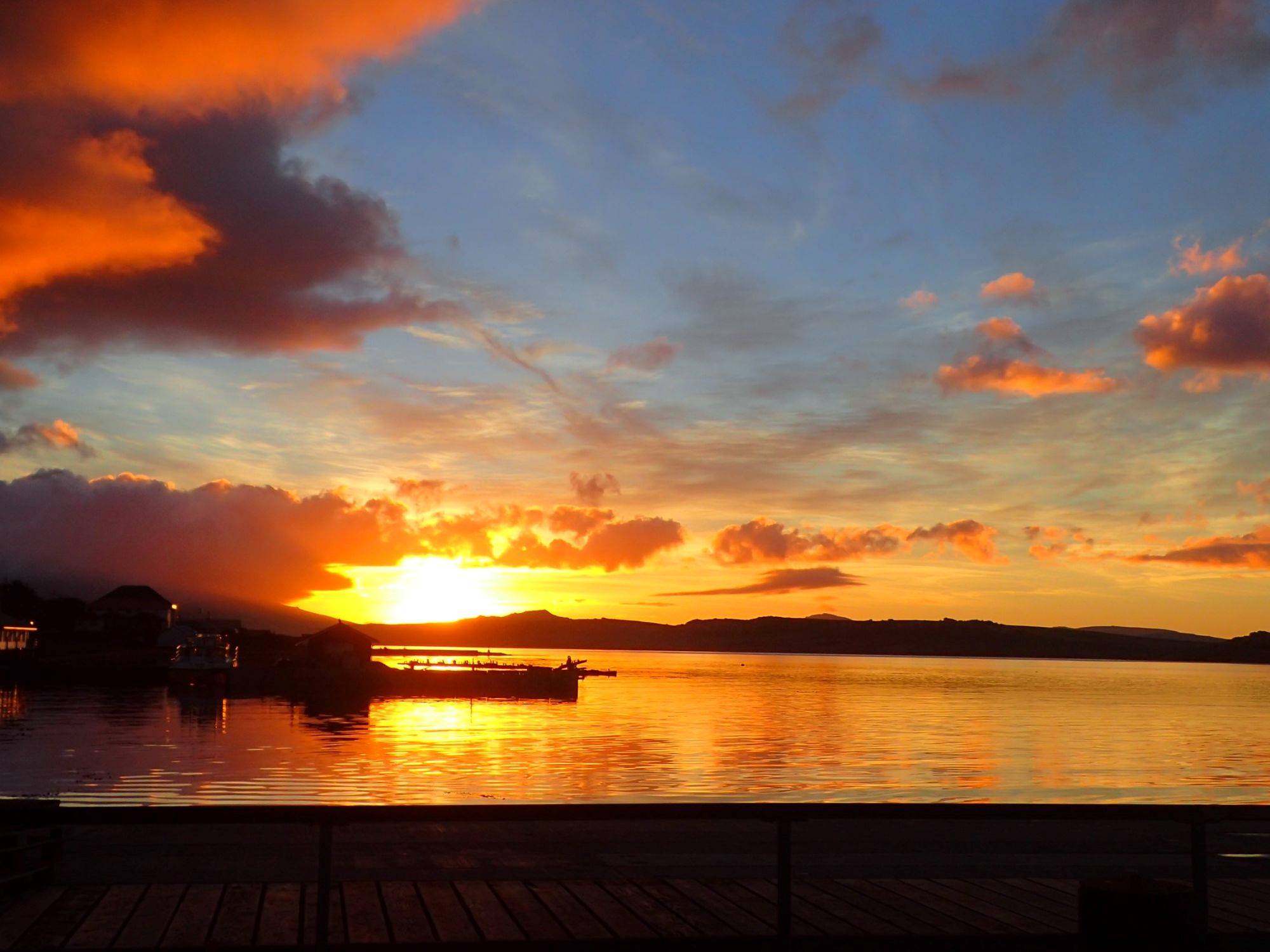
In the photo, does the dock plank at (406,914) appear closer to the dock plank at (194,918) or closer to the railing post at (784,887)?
the dock plank at (194,918)

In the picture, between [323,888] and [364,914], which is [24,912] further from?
[323,888]

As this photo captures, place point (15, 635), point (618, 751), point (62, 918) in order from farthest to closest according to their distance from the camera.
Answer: point (15, 635), point (618, 751), point (62, 918)

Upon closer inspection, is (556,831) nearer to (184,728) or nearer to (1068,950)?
(1068,950)

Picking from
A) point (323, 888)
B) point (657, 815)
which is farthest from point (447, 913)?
point (657, 815)

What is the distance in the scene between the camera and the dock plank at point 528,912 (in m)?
9.01

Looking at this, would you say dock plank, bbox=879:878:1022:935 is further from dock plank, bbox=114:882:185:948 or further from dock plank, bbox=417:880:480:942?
dock plank, bbox=114:882:185:948

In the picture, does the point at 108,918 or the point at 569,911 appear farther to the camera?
the point at 569,911

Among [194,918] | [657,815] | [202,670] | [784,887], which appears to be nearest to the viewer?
[657,815]

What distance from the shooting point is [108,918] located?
9.07 meters

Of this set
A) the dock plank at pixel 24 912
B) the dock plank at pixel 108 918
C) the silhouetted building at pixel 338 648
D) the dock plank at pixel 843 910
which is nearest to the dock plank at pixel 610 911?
the dock plank at pixel 843 910

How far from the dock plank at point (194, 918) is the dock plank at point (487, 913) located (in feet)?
6.61

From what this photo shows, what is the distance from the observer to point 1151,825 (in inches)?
794

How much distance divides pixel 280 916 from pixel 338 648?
13784 centimetres

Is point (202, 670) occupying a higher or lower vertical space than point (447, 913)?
lower
